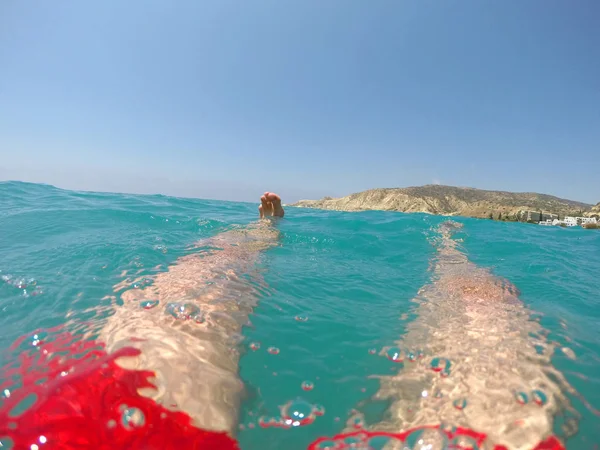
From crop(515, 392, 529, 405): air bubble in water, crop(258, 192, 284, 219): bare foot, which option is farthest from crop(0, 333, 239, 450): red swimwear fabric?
crop(258, 192, 284, 219): bare foot

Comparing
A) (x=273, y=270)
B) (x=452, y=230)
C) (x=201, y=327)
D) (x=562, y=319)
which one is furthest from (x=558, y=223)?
(x=201, y=327)

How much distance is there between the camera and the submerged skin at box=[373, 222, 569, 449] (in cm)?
170

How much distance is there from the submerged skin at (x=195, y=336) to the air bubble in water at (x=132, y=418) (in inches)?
4.4

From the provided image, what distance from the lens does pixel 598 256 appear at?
733 cm

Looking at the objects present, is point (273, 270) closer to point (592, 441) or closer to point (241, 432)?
point (241, 432)

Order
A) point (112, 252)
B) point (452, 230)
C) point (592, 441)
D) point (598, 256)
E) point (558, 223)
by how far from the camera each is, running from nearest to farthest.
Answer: point (592, 441) < point (112, 252) < point (598, 256) < point (452, 230) < point (558, 223)

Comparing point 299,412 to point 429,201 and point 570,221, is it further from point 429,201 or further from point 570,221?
point 429,201

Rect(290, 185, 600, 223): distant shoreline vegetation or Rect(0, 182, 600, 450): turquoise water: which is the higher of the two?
Rect(290, 185, 600, 223): distant shoreline vegetation

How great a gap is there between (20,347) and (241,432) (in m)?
1.90

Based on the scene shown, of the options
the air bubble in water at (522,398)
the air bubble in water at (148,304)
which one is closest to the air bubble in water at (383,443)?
the air bubble in water at (522,398)

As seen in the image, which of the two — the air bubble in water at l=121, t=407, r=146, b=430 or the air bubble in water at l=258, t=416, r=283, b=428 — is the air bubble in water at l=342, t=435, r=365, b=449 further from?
the air bubble in water at l=121, t=407, r=146, b=430

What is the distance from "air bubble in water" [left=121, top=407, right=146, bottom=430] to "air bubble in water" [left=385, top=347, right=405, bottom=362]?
180cm

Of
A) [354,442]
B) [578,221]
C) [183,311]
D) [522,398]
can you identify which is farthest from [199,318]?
[578,221]

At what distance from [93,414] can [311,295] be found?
7.92 ft
